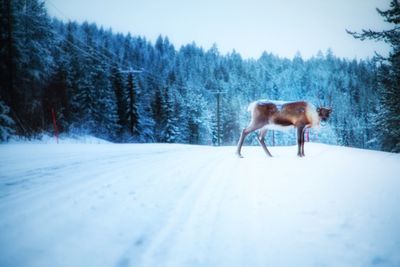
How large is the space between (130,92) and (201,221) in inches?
1349

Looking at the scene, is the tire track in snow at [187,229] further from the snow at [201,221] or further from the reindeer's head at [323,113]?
the reindeer's head at [323,113]

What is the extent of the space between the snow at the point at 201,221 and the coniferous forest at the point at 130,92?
740cm

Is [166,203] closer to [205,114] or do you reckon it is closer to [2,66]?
[2,66]

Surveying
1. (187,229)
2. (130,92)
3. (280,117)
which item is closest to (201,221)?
(187,229)

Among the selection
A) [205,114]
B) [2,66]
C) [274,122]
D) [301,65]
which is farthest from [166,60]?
[274,122]

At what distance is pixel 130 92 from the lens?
33.9 m

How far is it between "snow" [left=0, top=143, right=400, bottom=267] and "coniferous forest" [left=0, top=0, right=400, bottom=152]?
24.3 feet

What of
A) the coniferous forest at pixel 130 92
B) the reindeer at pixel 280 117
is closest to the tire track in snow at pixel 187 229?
the reindeer at pixel 280 117

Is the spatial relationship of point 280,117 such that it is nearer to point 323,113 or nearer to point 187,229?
point 323,113

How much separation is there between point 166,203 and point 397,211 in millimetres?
2099

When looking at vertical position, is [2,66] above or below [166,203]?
above

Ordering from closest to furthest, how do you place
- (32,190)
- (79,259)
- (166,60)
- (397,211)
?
(79,259)
(397,211)
(32,190)
(166,60)

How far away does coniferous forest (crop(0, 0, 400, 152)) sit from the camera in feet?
57.8

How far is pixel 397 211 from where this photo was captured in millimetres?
1908
